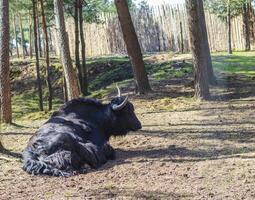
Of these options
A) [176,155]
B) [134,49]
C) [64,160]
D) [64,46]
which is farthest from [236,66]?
[64,160]

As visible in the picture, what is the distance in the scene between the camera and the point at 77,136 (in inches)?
337

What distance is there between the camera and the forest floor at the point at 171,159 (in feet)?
22.0

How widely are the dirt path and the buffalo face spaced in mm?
349

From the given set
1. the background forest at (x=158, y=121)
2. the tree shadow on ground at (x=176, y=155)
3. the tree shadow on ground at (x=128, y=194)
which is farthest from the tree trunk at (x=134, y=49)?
the tree shadow on ground at (x=128, y=194)

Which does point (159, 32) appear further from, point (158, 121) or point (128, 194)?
point (128, 194)

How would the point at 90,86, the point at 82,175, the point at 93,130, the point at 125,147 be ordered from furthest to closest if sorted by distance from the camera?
the point at 90,86, the point at 125,147, the point at 93,130, the point at 82,175

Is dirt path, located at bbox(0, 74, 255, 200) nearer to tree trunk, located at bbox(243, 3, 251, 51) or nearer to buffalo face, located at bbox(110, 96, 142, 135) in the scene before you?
buffalo face, located at bbox(110, 96, 142, 135)

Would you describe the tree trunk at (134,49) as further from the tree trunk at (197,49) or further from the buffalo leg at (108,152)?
the buffalo leg at (108,152)

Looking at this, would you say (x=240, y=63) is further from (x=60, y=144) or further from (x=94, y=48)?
(x=94, y=48)

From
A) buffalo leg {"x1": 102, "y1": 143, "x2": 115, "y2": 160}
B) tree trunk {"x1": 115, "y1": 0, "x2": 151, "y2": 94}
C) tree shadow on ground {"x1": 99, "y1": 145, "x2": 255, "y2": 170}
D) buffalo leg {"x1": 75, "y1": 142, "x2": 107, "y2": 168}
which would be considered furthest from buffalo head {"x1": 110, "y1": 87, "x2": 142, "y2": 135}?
tree trunk {"x1": 115, "y1": 0, "x2": 151, "y2": 94}

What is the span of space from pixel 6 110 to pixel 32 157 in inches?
226

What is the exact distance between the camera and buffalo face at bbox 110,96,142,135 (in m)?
9.61

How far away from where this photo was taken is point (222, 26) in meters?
33.2

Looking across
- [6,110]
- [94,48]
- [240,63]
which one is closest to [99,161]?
[6,110]
